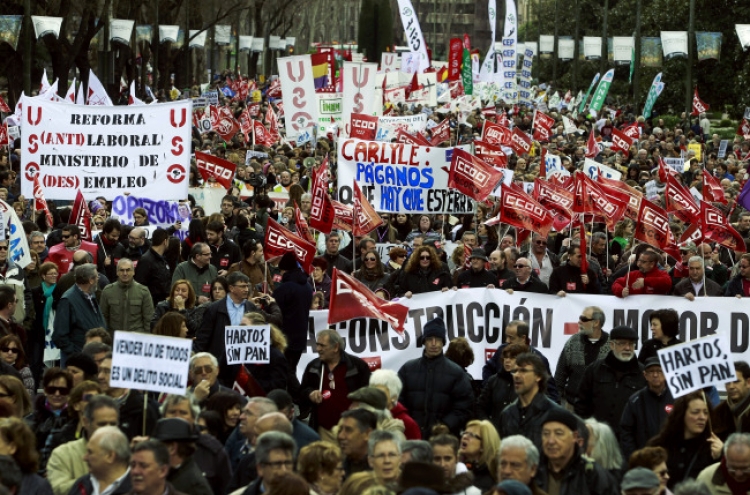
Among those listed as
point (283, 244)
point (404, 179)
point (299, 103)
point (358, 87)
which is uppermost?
point (358, 87)

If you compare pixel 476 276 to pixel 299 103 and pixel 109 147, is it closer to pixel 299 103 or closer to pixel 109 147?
pixel 109 147

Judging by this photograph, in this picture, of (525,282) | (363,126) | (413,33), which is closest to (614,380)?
(525,282)

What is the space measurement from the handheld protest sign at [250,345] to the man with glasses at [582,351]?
79.7 inches

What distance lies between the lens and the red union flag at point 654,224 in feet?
52.7

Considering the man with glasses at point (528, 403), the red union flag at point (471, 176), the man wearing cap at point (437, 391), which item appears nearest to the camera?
the man with glasses at point (528, 403)

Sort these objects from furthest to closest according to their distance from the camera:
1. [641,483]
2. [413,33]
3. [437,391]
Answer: [413,33], [437,391], [641,483]

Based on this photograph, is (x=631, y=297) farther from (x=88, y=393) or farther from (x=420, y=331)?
(x=88, y=393)

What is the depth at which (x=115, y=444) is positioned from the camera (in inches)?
309

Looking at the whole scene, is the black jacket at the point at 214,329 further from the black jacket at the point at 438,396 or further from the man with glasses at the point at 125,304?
the black jacket at the point at 438,396

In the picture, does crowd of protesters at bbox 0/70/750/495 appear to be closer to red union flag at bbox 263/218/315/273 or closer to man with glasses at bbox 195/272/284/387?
man with glasses at bbox 195/272/284/387

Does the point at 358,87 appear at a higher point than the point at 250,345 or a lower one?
higher

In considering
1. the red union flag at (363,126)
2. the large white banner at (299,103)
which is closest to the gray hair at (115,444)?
the red union flag at (363,126)

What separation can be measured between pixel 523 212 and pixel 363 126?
32.2 feet

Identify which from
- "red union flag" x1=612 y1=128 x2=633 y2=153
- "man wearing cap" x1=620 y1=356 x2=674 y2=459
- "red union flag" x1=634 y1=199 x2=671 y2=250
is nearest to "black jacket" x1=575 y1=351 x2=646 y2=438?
"man wearing cap" x1=620 y1=356 x2=674 y2=459
